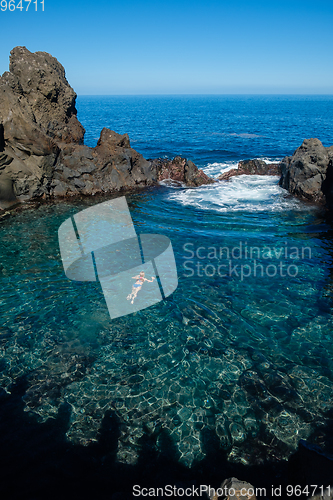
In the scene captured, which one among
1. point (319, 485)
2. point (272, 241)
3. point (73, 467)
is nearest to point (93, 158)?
point (272, 241)

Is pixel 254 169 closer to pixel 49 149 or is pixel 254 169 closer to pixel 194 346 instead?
pixel 49 149

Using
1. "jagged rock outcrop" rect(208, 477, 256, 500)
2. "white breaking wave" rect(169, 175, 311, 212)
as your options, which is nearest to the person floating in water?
"jagged rock outcrop" rect(208, 477, 256, 500)

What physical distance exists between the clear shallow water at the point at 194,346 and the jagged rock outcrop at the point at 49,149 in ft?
19.8

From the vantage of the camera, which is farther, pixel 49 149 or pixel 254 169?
pixel 254 169

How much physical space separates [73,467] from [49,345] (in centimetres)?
398

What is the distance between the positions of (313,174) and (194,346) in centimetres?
1903

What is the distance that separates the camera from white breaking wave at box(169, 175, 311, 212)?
22422 millimetres

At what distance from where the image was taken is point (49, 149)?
22172 mm

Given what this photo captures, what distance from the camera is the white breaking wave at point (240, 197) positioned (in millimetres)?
22422

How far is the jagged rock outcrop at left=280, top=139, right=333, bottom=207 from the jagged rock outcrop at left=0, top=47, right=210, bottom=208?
8.07m

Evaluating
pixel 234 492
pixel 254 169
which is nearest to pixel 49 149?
pixel 254 169

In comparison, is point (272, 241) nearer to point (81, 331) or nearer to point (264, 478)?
point (81, 331)

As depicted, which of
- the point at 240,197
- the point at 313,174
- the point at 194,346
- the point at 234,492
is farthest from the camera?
the point at 240,197

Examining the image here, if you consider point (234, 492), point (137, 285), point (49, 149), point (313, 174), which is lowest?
point (137, 285)
